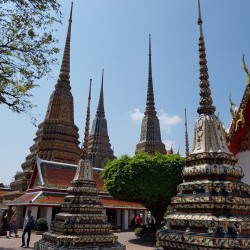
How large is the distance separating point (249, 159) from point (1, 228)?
46.3ft

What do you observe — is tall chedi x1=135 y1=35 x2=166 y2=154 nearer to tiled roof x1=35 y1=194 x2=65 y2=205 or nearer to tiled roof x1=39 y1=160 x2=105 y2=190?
tiled roof x1=39 y1=160 x2=105 y2=190

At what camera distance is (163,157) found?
19.7 meters

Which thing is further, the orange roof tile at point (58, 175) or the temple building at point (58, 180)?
the orange roof tile at point (58, 175)

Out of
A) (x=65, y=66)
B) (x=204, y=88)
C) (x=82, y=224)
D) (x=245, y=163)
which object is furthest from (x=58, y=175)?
(x=204, y=88)

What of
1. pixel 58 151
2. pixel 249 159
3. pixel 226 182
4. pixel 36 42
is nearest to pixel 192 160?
pixel 226 182

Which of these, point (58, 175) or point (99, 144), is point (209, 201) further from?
point (99, 144)

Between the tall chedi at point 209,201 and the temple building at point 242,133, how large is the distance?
13.2 feet

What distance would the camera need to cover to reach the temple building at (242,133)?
8.95 metres

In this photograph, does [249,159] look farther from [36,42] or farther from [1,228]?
[1,228]

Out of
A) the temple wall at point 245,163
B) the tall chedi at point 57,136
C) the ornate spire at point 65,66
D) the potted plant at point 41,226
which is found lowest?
the potted plant at point 41,226

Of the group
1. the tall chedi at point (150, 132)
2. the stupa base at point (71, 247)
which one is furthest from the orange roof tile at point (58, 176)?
the tall chedi at point (150, 132)

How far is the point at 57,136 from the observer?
33281 millimetres

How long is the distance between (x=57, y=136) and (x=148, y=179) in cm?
1752

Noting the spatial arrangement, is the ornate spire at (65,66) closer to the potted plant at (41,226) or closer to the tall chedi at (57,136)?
the tall chedi at (57,136)
